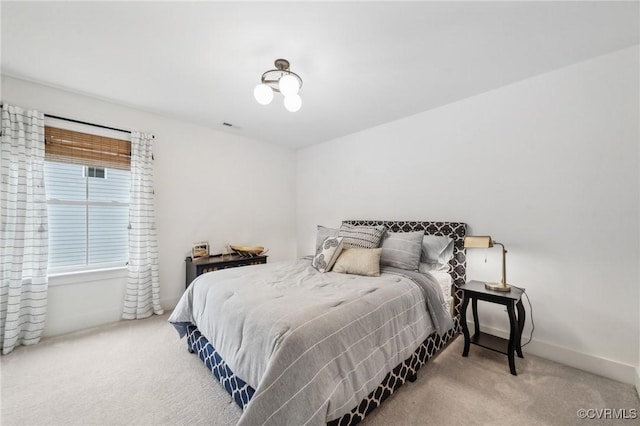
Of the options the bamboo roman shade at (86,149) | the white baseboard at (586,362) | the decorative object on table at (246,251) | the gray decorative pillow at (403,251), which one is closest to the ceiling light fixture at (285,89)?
the gray decorative pillow at (403,251)

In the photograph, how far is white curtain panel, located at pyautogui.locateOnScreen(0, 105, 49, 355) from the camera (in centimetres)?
217

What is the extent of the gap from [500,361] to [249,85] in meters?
3.35

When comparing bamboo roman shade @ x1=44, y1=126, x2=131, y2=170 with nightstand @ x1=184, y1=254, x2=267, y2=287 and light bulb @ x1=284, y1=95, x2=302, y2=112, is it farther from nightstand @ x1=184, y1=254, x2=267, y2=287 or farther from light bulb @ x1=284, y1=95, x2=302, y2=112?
light bulb @ x1=284, y1=95, x2=302, y2=112

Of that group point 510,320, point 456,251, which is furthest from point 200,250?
point 510,320

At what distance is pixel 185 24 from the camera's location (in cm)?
161

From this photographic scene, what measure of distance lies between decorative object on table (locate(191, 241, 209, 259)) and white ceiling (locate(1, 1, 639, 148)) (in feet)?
5.99

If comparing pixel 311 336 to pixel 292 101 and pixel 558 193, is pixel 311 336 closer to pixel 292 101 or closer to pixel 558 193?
pixel 292 101

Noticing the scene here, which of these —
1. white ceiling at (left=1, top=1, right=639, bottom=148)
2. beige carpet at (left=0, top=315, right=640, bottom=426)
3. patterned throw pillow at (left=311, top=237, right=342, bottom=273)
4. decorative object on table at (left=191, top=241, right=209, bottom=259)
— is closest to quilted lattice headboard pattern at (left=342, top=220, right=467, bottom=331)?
beige carpet at (left=0, top=315, right=640, bottom=426)

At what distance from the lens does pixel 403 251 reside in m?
2.43

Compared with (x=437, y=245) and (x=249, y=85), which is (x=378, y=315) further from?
(x=249, y=85)

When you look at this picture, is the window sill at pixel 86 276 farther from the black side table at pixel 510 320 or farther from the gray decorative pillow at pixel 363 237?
the black side table at pixel 510 320

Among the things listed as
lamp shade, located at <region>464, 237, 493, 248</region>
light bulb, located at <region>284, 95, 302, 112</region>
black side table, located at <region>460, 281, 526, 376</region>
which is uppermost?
light bulb, located at <region>284, 95, 302, 112</region>

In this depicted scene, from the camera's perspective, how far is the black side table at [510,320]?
1.86 m

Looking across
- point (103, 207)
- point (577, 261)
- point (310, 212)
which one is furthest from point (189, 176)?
point (577, 261)
